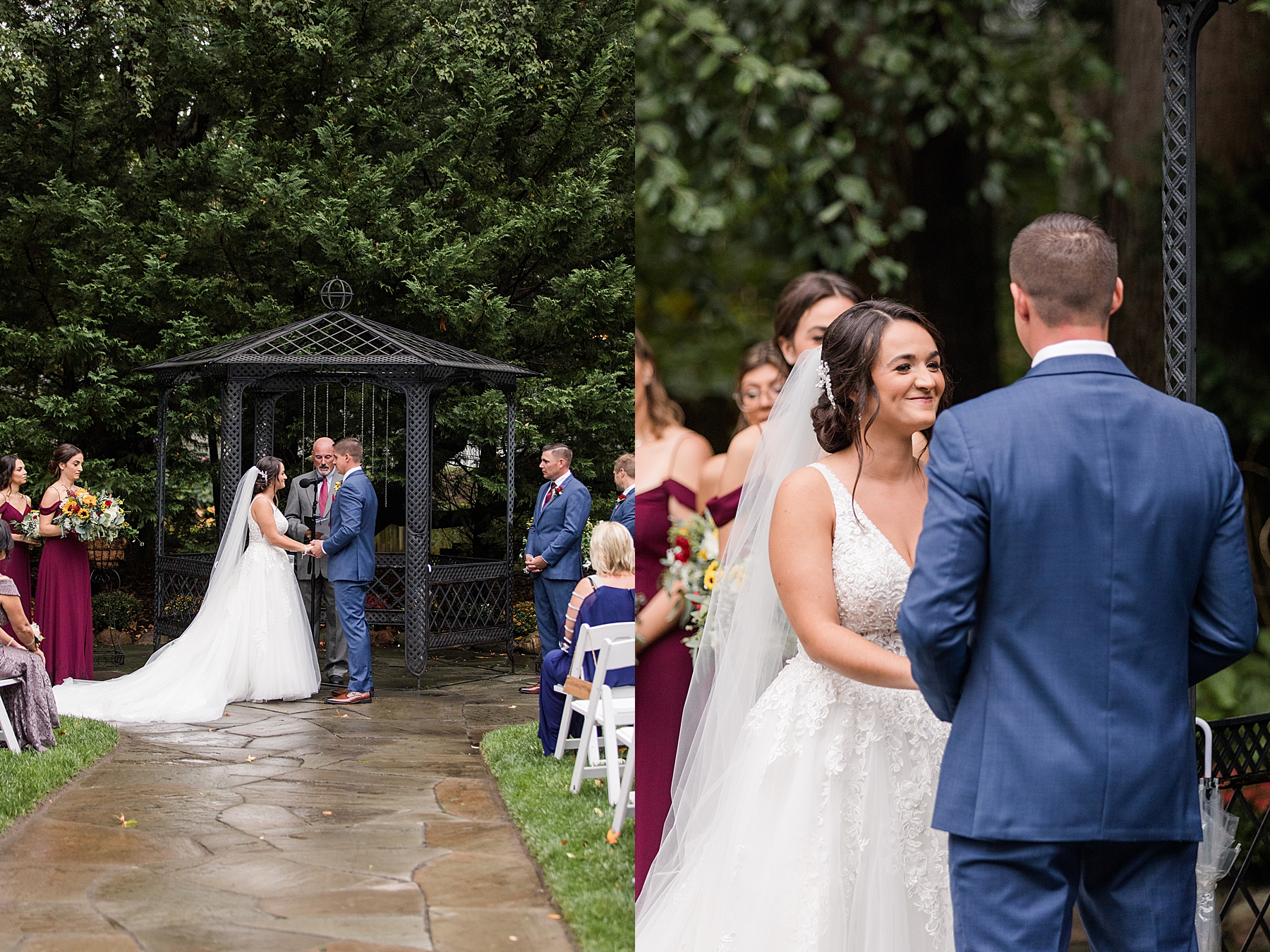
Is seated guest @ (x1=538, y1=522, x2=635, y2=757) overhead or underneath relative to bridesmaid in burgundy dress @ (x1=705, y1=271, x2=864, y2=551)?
underneath

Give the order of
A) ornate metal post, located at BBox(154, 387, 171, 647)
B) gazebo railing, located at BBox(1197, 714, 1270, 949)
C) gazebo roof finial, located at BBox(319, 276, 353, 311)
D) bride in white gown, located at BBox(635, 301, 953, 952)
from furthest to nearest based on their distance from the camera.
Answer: gazebo roof finial, located at BBox(319, 276, 353, 311)
ornate metal post, located at BBox(154, 387, 171, 647)
gazebo railing, located at BBox(1197, 714, 1270, 949)
bride in white gown, located at BBox(635, 301, 953, 952)

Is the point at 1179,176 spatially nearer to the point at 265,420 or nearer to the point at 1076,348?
the point at 1076,348

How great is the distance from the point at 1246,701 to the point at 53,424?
12.7 metres

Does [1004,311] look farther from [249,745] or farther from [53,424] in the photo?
[53,424]

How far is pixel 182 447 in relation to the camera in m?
13.6

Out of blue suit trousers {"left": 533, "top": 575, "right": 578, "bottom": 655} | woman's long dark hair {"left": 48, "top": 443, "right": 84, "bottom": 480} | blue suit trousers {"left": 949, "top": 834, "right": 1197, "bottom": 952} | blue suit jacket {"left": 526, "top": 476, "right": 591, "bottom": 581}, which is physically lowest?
blue suit trousers {"left": 533, "top": 575, "right": 578, "bottom": 655}

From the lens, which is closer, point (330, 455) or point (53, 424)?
point (330, 455)

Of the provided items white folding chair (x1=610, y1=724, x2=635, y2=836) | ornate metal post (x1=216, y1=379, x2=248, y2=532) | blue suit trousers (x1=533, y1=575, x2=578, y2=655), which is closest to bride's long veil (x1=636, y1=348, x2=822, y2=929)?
white folding chair (x1=610, y1=724, x2=635, y2=836)

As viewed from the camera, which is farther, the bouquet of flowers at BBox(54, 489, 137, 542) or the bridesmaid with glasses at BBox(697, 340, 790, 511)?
the bouquet of flowers at BBox(54, 489, 137, 542)

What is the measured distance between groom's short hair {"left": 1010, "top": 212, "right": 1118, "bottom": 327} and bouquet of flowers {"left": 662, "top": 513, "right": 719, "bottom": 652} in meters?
1.09

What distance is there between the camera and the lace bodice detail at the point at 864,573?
265cm

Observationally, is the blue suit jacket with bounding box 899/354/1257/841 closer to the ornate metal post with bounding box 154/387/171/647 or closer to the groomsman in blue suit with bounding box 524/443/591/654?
the groomsman in blue suit with bounding box 524/443/591/654

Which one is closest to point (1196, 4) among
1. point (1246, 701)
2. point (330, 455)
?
point (1246, 701)

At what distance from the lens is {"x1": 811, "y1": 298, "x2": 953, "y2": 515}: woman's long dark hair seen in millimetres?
2648
